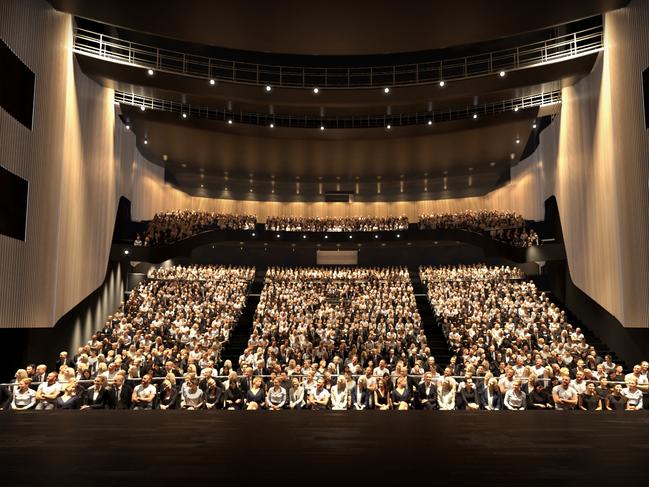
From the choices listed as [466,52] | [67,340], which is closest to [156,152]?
[67,340]

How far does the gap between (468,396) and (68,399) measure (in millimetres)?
6132

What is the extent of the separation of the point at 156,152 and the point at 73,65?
10.3 m

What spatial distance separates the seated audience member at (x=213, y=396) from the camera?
876 centimetres

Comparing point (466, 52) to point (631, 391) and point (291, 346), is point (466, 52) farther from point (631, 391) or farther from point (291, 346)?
point (631, 391)

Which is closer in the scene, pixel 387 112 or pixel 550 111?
pixel 550 111

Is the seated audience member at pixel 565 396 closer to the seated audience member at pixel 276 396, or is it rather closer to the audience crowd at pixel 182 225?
the seated audience member at pixel 276 396

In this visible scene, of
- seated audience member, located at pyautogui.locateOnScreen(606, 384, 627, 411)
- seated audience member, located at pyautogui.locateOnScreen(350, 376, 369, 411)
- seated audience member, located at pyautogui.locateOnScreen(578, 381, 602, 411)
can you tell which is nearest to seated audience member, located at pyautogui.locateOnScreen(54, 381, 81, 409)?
seated audience member, located at pyautogui.locateOnScreen(350, 376, 369, 411)

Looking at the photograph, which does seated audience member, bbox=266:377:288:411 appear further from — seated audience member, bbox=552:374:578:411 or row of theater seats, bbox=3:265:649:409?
seated audience member, bbox=552:374:578:411

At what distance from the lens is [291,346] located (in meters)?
13.2

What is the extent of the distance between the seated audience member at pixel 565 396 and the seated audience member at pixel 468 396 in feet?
3.85

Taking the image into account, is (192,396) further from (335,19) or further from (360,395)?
(335,19)

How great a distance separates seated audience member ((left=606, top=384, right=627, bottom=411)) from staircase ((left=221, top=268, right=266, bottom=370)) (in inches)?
324

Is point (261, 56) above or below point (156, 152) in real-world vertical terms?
above

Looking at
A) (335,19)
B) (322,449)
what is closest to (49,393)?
(322,449)
